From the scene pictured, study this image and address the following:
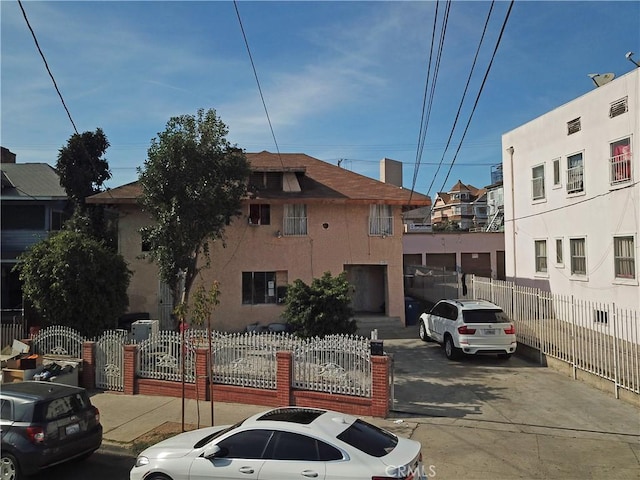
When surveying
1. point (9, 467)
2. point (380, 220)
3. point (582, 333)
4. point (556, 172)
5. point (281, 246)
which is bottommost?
point (9, 467)

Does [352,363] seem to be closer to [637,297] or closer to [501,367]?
[501,367]

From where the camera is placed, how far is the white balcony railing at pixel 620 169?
46.9 feet

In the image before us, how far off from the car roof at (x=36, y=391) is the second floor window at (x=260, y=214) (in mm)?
11037

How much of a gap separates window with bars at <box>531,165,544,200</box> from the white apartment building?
42 mm

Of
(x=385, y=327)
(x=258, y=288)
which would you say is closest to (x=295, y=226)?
(x=258, y=288)

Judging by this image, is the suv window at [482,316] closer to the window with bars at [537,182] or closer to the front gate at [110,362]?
the window with bars at [537,182]

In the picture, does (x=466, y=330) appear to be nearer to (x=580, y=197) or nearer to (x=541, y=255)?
(x=580, y=197)

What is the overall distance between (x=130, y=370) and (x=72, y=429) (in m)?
4.03

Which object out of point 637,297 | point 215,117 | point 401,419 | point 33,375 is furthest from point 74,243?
point 637,297

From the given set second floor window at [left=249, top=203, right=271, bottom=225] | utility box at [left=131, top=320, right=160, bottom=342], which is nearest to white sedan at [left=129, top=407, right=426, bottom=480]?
utility box at [left=131, top=320, right=160, bottom=342]

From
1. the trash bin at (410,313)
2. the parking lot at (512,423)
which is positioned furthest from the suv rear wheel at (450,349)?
the trash bin at (410,313)

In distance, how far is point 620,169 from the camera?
1467cm

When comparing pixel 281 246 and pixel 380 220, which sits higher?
pixel 380 220

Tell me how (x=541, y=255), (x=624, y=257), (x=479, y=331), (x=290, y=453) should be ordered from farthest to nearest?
(x=541, y=255) < (x=624, y=257) < (x=479, y=331) < (x=290, y=453)
